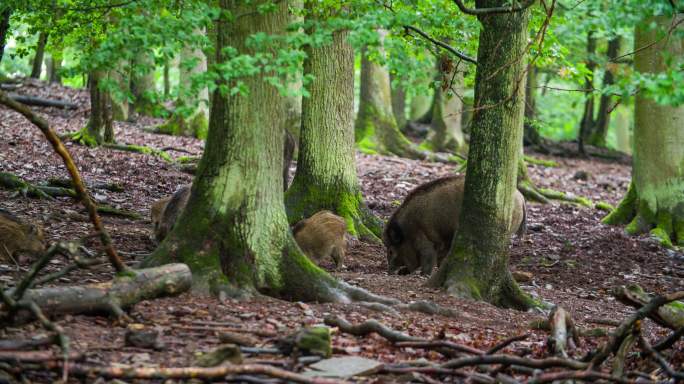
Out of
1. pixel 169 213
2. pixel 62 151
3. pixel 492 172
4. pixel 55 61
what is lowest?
pixel 169 213

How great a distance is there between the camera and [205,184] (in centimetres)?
786

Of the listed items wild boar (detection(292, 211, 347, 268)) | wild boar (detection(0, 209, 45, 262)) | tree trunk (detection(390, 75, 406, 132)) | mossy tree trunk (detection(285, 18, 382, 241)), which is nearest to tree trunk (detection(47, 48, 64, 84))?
mossy tree trunk (detection(285, 18, 382, 241))

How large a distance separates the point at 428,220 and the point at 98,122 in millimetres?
7818

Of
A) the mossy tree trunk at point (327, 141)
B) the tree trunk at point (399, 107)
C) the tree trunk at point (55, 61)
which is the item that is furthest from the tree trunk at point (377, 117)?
the mossy tree trunk at point (327, 141)

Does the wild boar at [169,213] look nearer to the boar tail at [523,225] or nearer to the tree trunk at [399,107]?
the boar tail at [523,225]

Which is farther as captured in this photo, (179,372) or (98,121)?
(98,121)

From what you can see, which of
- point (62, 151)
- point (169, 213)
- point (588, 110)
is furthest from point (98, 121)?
point (588, 110)

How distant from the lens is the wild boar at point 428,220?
40.5ft

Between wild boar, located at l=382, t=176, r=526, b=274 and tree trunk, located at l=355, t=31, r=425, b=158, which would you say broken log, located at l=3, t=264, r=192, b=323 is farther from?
tree trunk, located at l=355, t=31, r=425, b=158

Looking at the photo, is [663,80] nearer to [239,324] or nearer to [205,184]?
[239,324]

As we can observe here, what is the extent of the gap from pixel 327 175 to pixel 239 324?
6.08 metres

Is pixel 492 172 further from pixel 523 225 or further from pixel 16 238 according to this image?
pixel 16 238

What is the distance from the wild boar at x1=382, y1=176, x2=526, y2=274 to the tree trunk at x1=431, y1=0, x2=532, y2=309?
286cm

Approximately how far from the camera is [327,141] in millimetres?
12586
